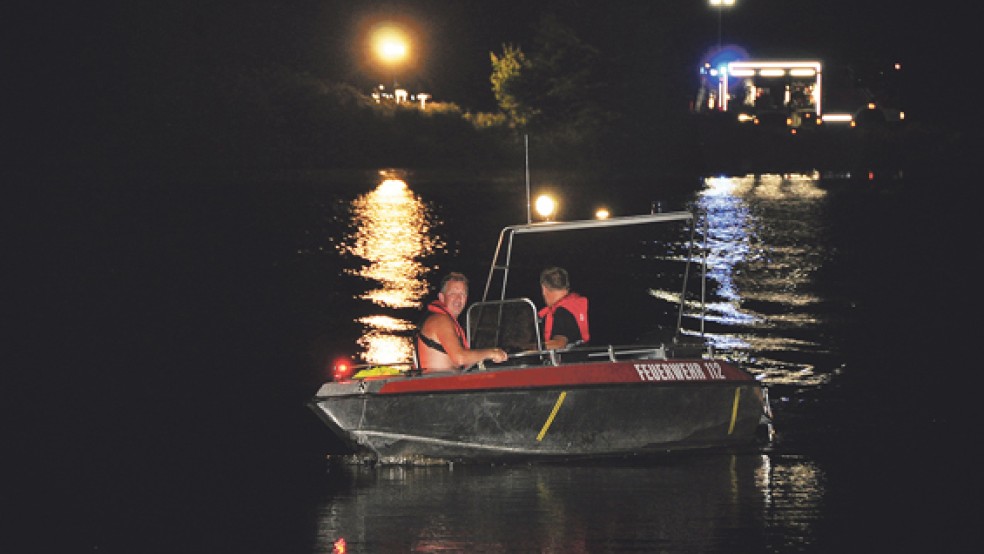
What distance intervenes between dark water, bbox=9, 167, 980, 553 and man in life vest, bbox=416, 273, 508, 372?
2.67ft

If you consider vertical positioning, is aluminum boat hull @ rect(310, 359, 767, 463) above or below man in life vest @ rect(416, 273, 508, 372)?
below

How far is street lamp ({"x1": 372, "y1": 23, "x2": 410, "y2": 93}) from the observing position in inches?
2174

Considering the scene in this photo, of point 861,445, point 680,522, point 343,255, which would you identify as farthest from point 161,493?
point 343,255

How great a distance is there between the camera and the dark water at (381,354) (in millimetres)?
9539

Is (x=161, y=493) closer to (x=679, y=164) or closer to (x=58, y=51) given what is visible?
(x=679, y=164)

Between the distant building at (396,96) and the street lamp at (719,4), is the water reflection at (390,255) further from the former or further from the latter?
the street lamp at (719,4)

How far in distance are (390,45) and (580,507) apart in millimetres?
46641

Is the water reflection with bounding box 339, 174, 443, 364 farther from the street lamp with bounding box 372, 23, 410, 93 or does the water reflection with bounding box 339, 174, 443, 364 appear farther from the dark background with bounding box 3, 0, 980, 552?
the street lamp with bounding box 372, 23, 410, 93

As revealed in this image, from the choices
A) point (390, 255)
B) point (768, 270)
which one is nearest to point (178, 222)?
point (390, 255)

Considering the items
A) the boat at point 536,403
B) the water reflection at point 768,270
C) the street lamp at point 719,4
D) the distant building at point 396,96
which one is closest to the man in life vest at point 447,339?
the boat at point 536,403

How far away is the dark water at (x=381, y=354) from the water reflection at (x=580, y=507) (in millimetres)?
27

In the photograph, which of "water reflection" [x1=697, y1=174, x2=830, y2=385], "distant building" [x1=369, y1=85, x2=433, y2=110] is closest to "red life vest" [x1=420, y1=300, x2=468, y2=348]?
"water reflection" [x1=697, y1=174, x2=830, y2=385]

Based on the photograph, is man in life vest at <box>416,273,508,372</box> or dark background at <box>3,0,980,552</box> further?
dark background at <box>3,0,980,552</box>

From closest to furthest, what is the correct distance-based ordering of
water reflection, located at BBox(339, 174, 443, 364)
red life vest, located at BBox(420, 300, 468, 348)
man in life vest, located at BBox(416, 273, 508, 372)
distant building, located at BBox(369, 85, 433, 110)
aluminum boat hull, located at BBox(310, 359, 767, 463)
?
1. aluminum boat hull, located at BBox(310, 359, 767, 463)
2. man in life vest, located at BBox(416, 273, 508, 372)
3. red life vest, located at BBox(420, 300, 468, 348)
4. water reflection, located at BBox(339, 174, 443, 364)
5. distant building, located at BBox(369, 85, 433, 110)
